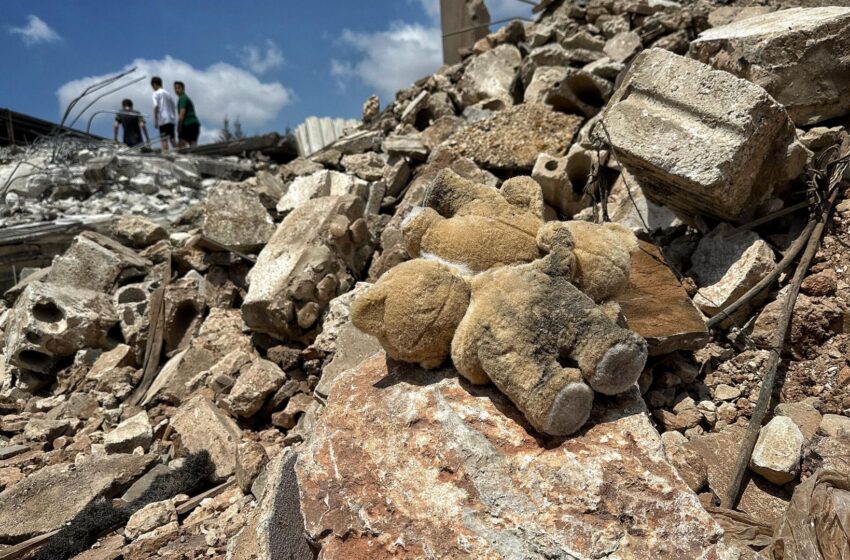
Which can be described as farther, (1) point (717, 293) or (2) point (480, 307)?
(1) point (717, 293)

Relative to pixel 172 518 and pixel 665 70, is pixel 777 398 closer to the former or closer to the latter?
pixel 665 70

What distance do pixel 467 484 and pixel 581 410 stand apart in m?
0.51

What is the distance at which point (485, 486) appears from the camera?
207cm

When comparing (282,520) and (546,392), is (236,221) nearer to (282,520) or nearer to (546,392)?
(282,520)

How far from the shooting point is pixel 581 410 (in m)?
2.10

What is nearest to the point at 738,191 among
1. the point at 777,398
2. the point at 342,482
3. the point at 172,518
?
the point at 777,398

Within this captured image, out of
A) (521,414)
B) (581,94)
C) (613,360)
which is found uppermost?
(581,94)

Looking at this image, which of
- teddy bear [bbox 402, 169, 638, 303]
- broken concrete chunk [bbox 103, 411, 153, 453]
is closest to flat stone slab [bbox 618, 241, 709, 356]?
teddy bear [bbox 402, 169, 638, 303]

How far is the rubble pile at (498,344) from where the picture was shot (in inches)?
82.5

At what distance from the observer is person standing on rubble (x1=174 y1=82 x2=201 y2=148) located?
981cm

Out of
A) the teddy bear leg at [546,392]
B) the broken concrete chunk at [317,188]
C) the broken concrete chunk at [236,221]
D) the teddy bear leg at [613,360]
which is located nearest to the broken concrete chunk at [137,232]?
the broken concrete chunk at [236,221]

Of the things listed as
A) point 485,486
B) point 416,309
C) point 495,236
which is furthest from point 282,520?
point 495,236

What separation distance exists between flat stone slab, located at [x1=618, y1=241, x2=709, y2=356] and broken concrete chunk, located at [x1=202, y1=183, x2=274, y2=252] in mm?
3558

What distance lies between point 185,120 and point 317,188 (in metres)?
5.50
